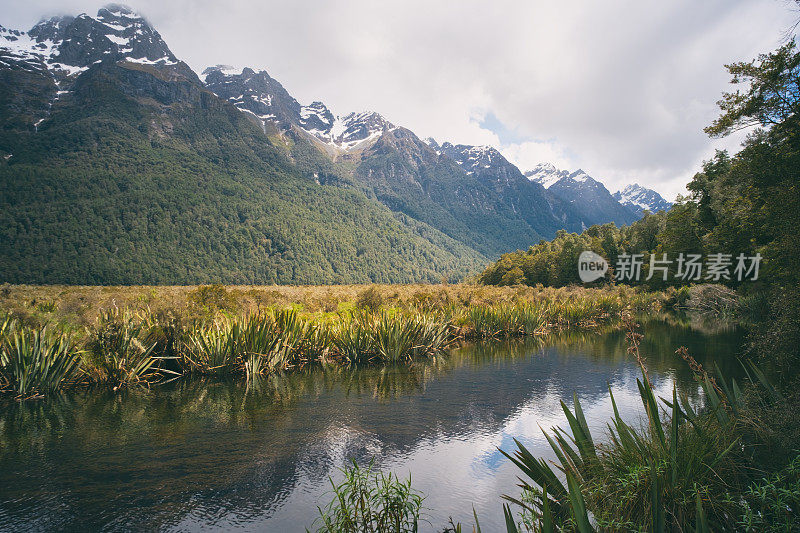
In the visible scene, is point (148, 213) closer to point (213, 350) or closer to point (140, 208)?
point (140, 208)

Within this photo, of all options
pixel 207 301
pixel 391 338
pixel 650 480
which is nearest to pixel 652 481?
pixel 650 480

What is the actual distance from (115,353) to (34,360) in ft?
5.01

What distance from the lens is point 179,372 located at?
11.7 metres

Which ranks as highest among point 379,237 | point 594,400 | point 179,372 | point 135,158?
point 135,158

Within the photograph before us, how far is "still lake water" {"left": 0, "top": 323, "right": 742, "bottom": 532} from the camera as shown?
4.97 m

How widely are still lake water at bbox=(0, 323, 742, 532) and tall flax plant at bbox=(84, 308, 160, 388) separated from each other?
23.8 inches

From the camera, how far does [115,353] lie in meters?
10.2

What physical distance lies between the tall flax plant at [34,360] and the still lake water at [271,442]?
548 millimetres

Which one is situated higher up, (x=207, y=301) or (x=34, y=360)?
(x=207, y=301)

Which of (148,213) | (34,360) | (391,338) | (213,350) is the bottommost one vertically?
(34,360)

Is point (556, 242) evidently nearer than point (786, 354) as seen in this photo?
No

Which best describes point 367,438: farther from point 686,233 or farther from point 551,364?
point 686,233

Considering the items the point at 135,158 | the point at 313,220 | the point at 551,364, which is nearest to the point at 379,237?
the point at 313,220

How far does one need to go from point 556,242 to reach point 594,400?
1957 inches
